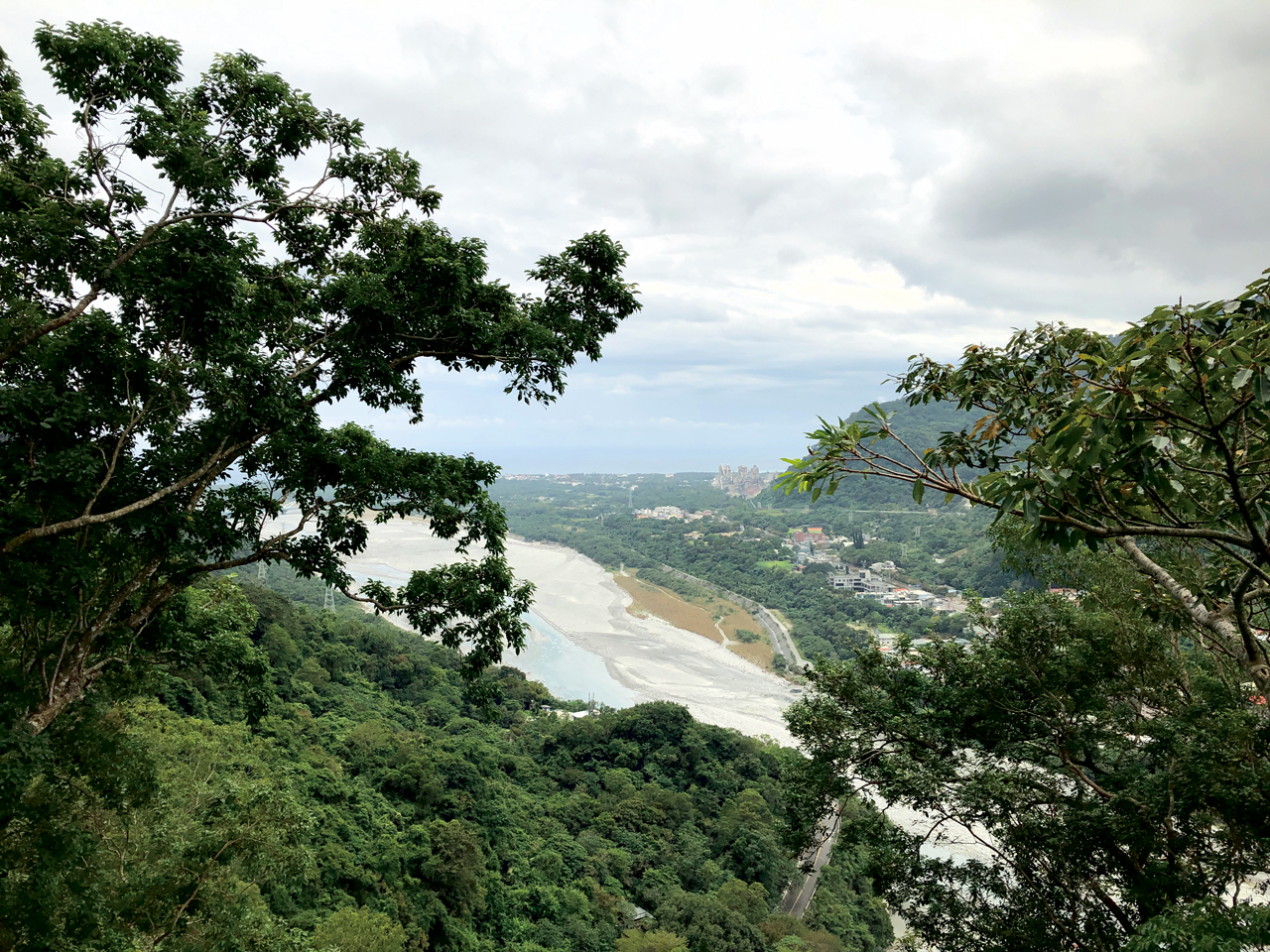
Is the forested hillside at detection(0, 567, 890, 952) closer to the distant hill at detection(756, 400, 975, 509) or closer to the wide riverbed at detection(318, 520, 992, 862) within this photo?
the wide riverbed at detection(318, 520, 992, 862)

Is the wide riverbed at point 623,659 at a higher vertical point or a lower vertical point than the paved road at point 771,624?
lower

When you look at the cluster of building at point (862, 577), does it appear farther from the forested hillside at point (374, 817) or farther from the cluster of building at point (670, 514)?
the forested hillside at point (374, 817)

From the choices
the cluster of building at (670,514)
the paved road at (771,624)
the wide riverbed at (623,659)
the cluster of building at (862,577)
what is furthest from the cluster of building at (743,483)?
the wide riverbed at (623,659)

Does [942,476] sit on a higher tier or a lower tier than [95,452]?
higher

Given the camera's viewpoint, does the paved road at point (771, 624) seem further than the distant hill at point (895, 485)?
No

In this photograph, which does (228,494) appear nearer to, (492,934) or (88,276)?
(88,276)

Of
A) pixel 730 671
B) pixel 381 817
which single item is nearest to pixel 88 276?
pixel 381 817

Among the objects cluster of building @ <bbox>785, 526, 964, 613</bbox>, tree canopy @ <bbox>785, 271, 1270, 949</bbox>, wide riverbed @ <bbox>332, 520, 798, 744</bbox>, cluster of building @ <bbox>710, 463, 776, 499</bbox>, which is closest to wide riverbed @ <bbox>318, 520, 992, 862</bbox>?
wide riverbed @ <bbox>332, 520, 798, 744</bbox>
